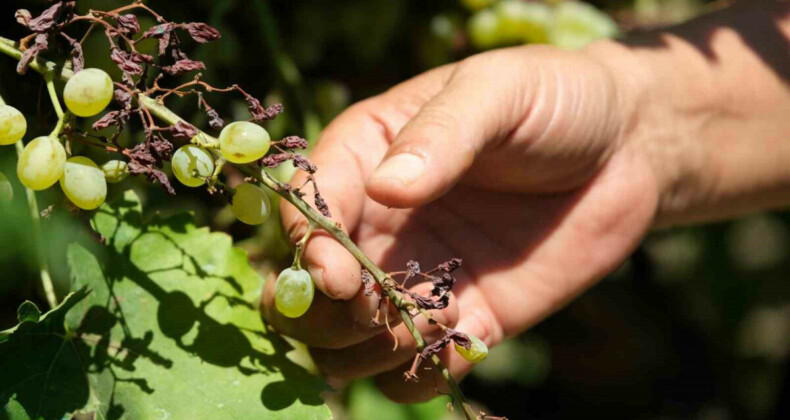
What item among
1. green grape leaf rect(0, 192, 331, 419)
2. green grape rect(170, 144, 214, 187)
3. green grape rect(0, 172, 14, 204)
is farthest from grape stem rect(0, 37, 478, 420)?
green grape leaf rect(0, 192, 331, 419)

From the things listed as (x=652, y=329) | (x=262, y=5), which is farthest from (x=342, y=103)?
(x=652, y=329)

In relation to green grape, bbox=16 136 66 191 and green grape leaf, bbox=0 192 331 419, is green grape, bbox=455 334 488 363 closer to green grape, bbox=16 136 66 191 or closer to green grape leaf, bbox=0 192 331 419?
green grape leaf, bbox=0 192 331 419

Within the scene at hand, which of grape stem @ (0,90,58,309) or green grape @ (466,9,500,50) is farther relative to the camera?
green grape @ (466,9,500,50)

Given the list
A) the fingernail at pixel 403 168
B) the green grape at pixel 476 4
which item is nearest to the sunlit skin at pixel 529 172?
the fingernail at pixel 403 168

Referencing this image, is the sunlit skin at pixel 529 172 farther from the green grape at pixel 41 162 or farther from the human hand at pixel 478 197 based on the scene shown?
the green grape at pixel 41 162

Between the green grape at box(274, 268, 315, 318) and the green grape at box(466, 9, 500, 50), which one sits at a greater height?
the green grape at box(274, 268, 315, 318)

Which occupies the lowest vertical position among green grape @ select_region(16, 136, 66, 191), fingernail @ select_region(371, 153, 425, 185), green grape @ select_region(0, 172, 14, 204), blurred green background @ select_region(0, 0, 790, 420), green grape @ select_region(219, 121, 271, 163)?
blurred green background @ select_region(0, 0, 790, 420)
